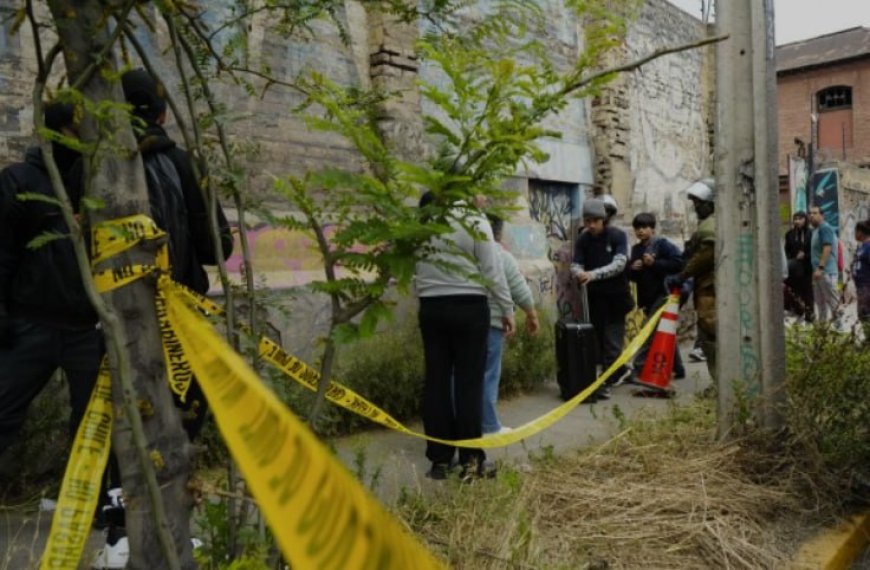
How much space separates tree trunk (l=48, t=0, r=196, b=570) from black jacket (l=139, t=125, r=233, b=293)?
820 millimetres

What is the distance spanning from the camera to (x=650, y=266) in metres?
7.71

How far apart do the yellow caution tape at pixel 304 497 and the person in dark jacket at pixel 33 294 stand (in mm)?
2196

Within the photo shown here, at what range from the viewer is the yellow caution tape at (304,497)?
3.60ft

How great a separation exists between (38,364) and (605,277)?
200 inches

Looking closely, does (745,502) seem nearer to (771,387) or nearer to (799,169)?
(771,387)

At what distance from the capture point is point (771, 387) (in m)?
4.32

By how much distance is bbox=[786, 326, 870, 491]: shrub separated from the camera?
3.93m

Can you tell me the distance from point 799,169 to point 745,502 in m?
18.6

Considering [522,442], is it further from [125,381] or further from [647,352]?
[647,352]

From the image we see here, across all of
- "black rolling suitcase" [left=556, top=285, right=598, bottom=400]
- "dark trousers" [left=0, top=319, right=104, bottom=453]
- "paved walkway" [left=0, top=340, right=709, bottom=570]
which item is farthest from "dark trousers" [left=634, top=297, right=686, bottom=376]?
"dark trousers" [left=0, top=319, right=104, bottom=453]

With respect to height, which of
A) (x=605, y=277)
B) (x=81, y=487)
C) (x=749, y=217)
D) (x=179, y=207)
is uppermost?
(x=179, y=207)

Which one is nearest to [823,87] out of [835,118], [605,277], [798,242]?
[835,118]

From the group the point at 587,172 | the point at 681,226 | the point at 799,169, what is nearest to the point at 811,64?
the point at 799,169

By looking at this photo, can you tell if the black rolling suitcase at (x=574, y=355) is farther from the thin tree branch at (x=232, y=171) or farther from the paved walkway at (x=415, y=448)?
the thin tree branch at (x=232, y=171)
